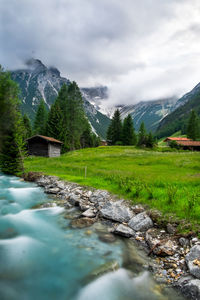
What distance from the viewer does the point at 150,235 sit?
7.03 meters

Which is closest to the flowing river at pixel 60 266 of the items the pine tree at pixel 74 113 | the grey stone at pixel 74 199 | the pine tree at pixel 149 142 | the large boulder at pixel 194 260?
the large boulder at pixel 194 260

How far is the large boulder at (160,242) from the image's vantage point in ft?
19.4

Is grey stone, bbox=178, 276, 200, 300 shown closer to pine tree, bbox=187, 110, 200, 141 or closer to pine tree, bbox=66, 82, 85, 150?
pine tree, bbox=66, 82, 85, 150

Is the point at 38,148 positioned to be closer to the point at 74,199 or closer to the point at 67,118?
the point at 67,118

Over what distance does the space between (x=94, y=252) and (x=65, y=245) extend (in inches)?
55.1

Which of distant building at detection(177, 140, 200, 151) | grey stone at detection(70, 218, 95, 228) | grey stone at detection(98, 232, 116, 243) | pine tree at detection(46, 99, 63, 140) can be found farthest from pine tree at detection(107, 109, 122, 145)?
grey stone at detection(98, 232, 116, 243)

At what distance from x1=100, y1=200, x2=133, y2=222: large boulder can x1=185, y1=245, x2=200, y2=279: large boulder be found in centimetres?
360

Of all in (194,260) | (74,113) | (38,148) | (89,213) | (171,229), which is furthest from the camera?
(74,113)

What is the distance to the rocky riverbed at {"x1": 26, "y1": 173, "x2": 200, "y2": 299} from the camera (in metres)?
4.85

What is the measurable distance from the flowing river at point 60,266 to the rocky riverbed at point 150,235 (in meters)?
0.46

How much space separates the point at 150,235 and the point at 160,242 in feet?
2.25

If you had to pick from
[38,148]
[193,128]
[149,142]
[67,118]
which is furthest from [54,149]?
[193,128]

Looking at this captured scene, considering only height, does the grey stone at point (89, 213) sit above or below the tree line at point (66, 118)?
below

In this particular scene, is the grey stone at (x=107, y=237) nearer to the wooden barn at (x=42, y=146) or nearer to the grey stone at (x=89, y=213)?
the grey stone at (x=89, y=213)
